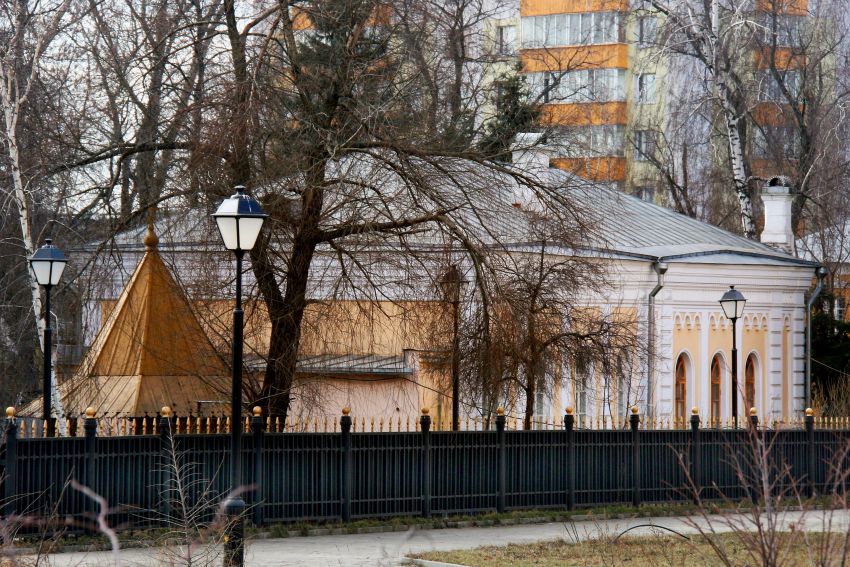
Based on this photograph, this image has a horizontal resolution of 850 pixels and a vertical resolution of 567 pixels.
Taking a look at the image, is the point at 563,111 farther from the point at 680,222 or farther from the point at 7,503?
the point at 7,503

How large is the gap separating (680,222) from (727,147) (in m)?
12.7

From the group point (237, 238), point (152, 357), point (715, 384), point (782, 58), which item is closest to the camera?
point (237, 238)

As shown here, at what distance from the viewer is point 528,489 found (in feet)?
67.3

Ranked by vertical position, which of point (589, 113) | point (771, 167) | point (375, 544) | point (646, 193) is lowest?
point (375, 544)

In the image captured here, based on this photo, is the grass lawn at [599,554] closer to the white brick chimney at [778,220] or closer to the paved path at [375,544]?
the paved path at [375,544]

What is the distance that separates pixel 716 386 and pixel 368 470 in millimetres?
14781

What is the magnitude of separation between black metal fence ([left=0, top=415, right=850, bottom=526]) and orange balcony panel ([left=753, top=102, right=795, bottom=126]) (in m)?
20.6

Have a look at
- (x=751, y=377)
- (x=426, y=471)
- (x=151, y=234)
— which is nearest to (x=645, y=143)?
(x=751, y=377)

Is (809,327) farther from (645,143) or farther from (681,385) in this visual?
(645,143)

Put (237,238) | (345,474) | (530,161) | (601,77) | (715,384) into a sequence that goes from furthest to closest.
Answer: (601,77), (715,384), (530,161), (345,474), (237,238)

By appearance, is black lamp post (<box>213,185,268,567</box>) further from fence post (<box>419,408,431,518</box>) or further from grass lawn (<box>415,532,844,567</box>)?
fence post (<box>419,408,431,518</box>)

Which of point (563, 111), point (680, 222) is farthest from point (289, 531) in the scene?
point (563, 111)

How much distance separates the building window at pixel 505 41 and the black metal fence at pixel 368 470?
55.9 feet

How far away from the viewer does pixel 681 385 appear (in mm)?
30734
